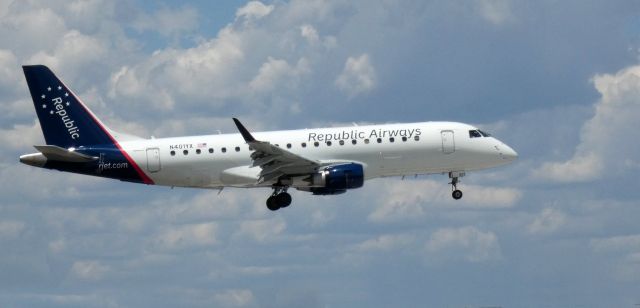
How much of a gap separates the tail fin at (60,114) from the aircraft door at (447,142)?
24985 millimetres

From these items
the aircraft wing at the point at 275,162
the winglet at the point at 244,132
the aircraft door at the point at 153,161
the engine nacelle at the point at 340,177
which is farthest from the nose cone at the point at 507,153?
the aircraft door at the point at 153,161

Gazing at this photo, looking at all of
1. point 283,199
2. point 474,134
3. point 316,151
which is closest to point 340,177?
point 316,151

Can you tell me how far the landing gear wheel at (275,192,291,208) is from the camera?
308 feet

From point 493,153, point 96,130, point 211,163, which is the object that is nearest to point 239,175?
point 211,163

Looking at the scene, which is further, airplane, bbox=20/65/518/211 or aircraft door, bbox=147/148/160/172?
aircraft door, bbox=147/148/160/172

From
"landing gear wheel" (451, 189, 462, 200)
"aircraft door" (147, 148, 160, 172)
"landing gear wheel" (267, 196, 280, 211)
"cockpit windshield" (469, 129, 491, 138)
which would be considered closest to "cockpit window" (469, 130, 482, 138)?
"cockpit windshield" (469, 129, 491, 138)

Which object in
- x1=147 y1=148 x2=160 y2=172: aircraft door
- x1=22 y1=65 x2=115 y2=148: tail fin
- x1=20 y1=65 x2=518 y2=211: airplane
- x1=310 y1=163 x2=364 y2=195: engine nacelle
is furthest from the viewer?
x1=22 y1=65 x2=115 y2=148: tail fin

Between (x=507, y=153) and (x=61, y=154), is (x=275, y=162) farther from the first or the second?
(x=507, y=153)

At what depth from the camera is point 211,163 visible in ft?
302

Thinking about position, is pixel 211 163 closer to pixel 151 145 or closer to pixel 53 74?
pixel 151 145

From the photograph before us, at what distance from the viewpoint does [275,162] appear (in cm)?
9050

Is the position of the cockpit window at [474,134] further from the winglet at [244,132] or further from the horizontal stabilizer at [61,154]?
the horizontal stabilizer at [61,154]

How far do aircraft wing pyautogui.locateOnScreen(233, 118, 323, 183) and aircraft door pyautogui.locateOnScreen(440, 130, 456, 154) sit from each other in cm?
940

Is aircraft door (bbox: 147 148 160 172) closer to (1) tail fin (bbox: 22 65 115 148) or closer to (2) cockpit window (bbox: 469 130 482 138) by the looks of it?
(1) tail fin (bbox: 22 65 115 148)
